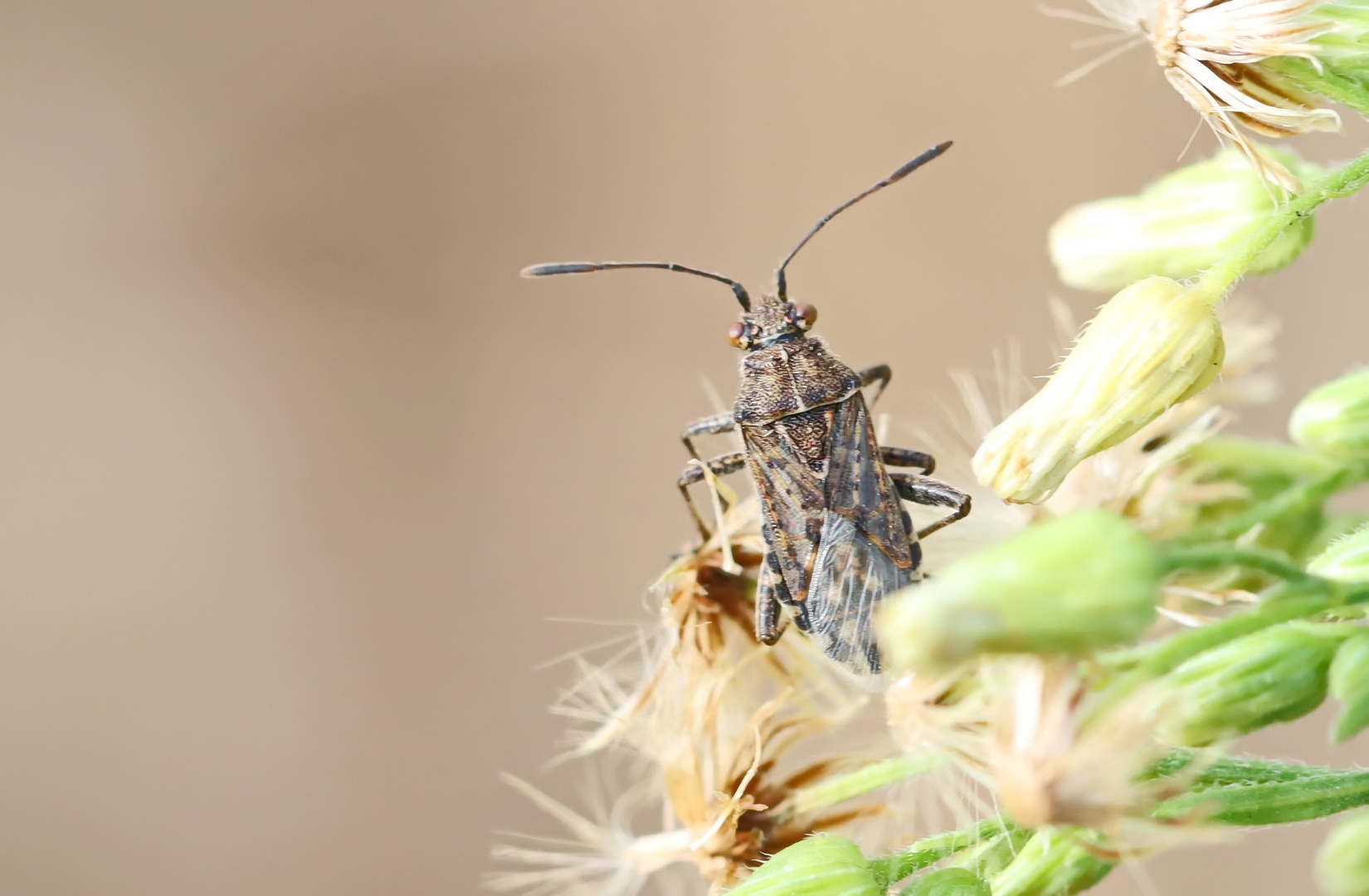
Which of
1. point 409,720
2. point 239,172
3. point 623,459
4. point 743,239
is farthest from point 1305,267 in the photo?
point 239,172

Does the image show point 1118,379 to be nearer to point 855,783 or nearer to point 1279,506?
point 1279,506

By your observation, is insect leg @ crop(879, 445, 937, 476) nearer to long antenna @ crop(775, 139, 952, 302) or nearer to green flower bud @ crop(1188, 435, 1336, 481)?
long antenna @ crop(775, 139, 952, 302)

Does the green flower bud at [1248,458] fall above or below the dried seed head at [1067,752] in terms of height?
above

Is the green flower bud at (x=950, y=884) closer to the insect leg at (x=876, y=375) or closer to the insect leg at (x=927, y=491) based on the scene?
the insect leg at (x=927, y=491)

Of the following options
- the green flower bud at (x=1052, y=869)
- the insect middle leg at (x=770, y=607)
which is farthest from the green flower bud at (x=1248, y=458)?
the green flower bud at (x=1052, y=869)

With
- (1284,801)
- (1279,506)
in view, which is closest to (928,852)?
(1284,801)

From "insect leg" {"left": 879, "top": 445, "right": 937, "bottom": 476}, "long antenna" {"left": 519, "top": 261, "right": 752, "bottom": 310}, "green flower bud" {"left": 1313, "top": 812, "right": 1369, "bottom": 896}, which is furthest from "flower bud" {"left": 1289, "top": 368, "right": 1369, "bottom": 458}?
"long antenna" {"left": 519, "top": 261, "right": 752, "bottom": 310}

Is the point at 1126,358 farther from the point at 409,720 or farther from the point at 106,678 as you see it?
the point at 106,678
